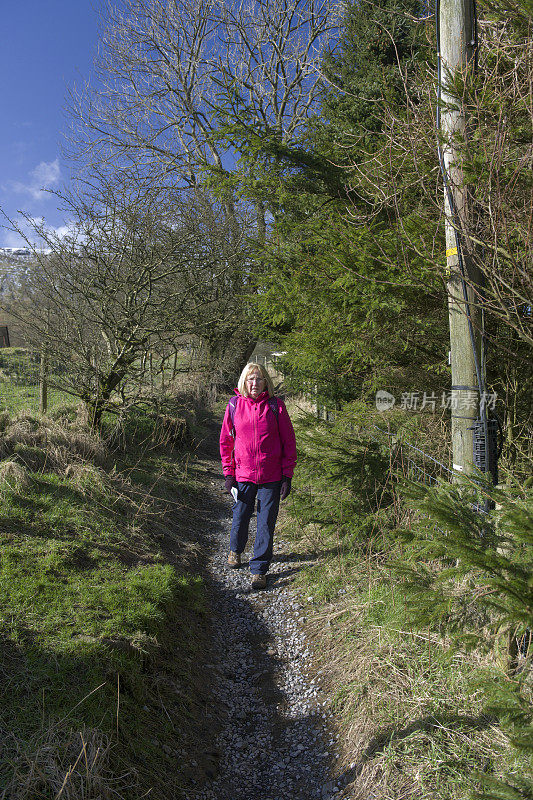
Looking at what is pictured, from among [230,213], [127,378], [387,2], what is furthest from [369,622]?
[230,213]

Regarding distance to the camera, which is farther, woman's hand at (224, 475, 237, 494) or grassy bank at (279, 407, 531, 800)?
woman's hand at (224, 475, 237, 494)

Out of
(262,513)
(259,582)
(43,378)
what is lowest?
(259,582)

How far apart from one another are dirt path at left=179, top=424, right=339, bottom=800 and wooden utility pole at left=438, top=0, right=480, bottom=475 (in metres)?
1.91

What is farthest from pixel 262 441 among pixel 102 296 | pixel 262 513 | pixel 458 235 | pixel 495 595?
pixel 102 296

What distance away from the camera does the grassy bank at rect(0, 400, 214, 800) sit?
234 centimetres

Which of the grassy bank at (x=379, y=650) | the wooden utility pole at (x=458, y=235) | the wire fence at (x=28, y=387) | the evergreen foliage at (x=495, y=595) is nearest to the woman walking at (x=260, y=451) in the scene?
the grassy bank at (x=379, y=650)

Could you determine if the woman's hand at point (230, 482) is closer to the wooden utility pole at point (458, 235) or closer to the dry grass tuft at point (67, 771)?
the wooden utility pole at point (458, 235)

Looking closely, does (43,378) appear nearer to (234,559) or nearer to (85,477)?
(85,477)

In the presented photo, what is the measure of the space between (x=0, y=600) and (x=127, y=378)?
480 cm

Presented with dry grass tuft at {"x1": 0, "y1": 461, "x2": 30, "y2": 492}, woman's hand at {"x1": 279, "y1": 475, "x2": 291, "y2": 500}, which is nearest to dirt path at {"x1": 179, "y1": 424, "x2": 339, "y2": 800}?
woman's hand at {"x1": 279, "y1": 475, "x2": 291, "y2": 500}

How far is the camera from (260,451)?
15.7ft

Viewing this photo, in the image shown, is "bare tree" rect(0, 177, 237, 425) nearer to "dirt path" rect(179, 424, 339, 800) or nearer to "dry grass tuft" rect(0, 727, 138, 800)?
"dirt path" rect(179, 424, 339, 800)

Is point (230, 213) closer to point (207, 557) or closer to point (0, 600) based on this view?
Result: point (207, 557)

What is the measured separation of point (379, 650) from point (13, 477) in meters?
3.74
